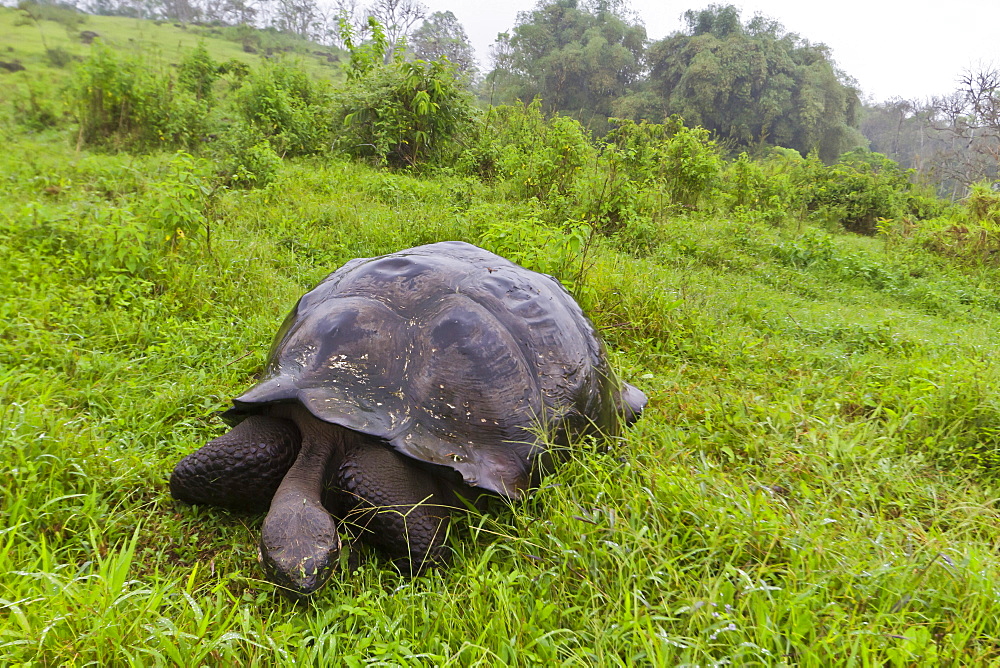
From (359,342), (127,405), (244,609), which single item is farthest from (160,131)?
(244,609)

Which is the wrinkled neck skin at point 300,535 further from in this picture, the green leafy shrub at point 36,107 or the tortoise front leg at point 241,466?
the green leafy shrub at point 36,107

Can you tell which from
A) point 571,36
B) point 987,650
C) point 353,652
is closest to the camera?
point 987,650

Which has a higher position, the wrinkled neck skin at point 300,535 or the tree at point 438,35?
the tree at point 438,35

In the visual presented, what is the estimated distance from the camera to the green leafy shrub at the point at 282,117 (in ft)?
26.5

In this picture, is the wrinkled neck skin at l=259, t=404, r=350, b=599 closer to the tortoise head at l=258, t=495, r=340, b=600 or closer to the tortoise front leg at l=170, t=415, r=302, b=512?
the tortoise head at l=258, t=495, r=340, b=600

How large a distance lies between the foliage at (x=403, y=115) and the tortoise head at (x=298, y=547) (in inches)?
279

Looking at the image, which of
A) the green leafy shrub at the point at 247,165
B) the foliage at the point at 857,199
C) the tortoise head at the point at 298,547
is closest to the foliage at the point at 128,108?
the green leafy shrub at the point at 247,165

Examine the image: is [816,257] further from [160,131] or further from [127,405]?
[160,131]

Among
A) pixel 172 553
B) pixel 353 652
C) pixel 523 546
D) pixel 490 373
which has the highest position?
pixel 490 373

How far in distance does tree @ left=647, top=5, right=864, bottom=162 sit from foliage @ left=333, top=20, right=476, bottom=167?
21.0 m

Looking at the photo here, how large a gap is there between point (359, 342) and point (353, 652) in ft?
3.14

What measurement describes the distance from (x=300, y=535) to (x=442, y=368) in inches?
26.9

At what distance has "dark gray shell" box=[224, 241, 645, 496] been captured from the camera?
1787 millimetres

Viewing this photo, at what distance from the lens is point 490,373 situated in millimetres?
1928
